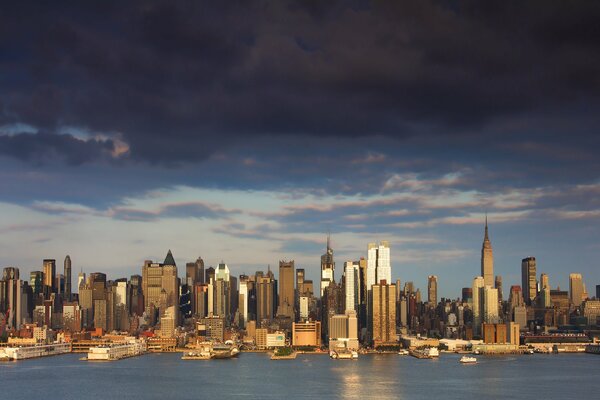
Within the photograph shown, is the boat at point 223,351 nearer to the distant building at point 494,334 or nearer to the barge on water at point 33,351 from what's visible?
the barge on water at point 33,351

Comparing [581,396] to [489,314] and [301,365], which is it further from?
[489,314]

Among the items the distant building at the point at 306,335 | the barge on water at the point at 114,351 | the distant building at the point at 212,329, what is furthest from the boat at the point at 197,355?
the distant building at the point at 212,329

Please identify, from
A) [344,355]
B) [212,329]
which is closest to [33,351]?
[344,355]

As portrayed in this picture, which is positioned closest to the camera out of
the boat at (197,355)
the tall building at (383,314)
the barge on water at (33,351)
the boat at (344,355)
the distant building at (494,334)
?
the barge on water at (33,351)

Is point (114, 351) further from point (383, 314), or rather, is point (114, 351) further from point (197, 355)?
point (383, 314)

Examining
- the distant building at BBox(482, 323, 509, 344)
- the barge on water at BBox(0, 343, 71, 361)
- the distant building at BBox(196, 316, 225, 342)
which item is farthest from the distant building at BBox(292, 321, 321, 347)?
the barge on water at BBox(0, 343, 71, 361)

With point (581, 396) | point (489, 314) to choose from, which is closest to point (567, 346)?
point (489, 314)

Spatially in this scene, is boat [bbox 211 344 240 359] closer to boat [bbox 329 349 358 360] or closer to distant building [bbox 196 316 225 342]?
boat [bbox 329 349 358 360]
